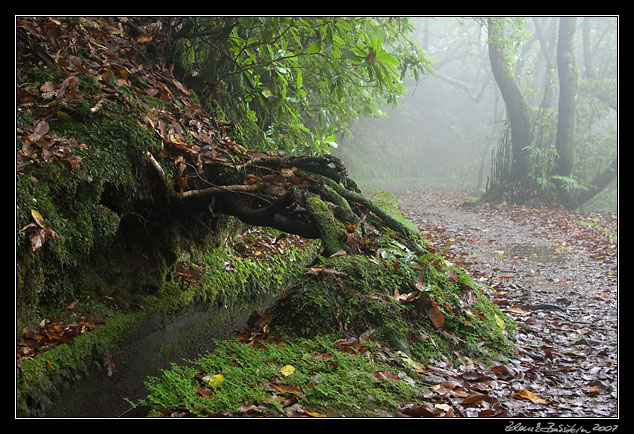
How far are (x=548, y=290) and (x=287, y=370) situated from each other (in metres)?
4.35

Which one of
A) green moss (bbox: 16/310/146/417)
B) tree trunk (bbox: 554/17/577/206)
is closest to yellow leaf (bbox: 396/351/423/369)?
green moss (bbox: 16/310/146/417)

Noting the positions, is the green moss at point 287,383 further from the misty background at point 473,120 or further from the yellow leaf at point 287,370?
the misty background at point 473,120

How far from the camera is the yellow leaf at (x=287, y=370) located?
2701 millimetres

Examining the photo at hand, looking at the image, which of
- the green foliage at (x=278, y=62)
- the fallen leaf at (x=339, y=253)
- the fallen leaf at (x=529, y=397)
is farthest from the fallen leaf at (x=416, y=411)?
the green foliage at (x=278, y=62)

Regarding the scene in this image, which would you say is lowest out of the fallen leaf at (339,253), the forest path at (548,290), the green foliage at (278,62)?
the forest path at (548,290)

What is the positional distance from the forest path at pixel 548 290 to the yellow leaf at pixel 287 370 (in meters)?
1.14

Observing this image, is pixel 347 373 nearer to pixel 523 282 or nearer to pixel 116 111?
pixel 116 111

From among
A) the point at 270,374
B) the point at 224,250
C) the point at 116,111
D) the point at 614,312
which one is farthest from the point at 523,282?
the point at 116,111

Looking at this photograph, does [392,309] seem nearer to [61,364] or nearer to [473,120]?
[61,364]

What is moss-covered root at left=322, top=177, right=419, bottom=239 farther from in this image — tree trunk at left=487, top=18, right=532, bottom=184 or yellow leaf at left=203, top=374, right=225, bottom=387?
tree trunk at left=487, top=18, right=532, bottom=184

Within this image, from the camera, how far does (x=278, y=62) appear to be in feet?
18.9

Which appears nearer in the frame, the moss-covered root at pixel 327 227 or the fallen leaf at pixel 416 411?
the fallen leaf at pixel 416 411

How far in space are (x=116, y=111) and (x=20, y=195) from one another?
1.20m

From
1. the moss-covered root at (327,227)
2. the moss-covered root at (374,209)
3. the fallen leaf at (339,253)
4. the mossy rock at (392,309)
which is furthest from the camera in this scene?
the moss-covered root at (374,209)
